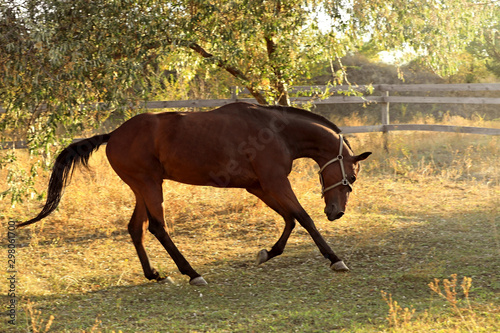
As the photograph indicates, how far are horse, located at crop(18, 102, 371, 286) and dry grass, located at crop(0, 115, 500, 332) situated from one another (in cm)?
48

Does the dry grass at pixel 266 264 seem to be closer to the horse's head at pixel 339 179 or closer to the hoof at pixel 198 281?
the hoof at pixel 198 281

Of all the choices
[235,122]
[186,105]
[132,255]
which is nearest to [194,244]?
[132,255]

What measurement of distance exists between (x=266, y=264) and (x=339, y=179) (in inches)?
53.3

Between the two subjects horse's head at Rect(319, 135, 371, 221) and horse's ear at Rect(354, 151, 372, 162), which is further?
horse's head at Rect(319, 135, 371, 221)

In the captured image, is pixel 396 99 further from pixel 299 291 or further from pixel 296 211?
pixel 299 291

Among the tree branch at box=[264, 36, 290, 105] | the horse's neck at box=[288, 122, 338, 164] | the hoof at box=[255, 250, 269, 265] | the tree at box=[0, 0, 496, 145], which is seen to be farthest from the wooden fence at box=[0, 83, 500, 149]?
the hoof at box=[255, 250, 269, 265]

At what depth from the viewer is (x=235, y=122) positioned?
609 centimetres

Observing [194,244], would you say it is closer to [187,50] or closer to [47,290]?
[47,290]

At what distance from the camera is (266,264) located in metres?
6.39

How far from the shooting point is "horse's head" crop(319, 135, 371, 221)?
19.3 feet

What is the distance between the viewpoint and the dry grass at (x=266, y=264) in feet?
15.1

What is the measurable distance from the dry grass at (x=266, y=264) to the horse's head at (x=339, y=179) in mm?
714

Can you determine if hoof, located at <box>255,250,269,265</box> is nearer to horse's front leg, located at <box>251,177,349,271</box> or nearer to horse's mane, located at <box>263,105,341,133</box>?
horse's front leg, located at <box>251,177,349,271</box>

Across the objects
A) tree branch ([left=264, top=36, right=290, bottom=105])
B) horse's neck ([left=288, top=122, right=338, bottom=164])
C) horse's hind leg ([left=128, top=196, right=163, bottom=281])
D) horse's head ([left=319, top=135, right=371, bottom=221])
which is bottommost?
horse's hind leg ([left=128, top=196, right=163, bottom=281])
